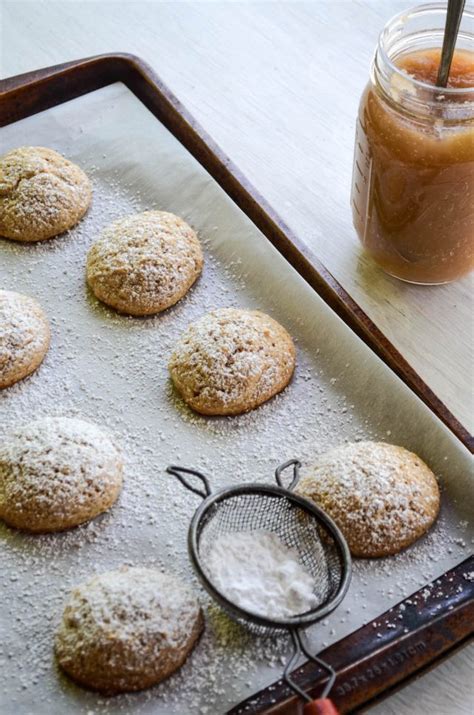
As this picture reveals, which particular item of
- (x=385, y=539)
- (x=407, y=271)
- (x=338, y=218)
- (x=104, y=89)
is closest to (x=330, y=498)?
(x=385, y=539)

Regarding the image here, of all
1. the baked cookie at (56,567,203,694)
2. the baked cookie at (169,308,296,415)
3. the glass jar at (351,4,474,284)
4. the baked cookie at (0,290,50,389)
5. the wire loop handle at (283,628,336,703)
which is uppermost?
the glass jar at (351,4,474,284)

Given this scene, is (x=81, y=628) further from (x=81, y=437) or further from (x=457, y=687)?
(x=457, y=687)

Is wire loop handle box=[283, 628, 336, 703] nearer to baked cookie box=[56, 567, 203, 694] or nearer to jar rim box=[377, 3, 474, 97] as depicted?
baked cookie box=[56, 567, 203, 694]

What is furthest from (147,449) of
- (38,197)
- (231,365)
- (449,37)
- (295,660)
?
(449,37)

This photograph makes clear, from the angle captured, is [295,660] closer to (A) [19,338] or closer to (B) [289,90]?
(A) [19,338]

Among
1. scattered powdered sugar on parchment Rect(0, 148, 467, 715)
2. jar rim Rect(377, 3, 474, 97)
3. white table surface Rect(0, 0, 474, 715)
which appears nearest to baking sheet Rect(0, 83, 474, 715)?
scattered powdered sugar on parchment Rect(0, 148, 467, 715)
